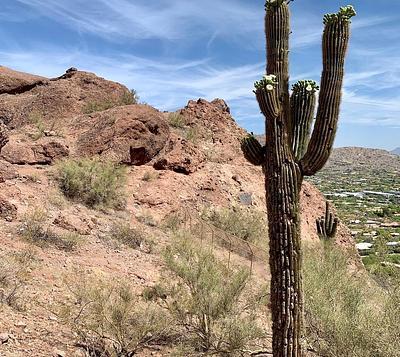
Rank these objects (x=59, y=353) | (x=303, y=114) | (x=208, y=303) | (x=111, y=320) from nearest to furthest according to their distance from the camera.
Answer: (x=59, y=353) < (x=303, y=114) < (x=111, y=320) < (x=208, y=303)

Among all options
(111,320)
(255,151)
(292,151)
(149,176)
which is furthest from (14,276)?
(149,176)

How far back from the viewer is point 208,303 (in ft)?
27.0

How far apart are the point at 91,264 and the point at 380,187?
497ft

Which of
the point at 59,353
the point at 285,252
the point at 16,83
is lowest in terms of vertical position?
the point at 59,353

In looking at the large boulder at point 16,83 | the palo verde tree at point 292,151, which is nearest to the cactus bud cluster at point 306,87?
the palo verde tree at point 292,151

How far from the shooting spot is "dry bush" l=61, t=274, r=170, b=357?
6.79 meters

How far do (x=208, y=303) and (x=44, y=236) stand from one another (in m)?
4.12

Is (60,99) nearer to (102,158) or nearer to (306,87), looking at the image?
(102,158)

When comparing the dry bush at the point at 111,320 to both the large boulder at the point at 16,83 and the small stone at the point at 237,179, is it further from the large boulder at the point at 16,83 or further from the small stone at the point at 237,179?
the large boulder at the point at 16,83

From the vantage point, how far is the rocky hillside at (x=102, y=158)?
8.06 m

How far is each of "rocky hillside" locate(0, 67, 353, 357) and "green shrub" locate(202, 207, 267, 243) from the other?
502 mm

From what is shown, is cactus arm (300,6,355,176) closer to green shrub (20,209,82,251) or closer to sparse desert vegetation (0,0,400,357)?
sparse desert vegetation (0,0,400,357)

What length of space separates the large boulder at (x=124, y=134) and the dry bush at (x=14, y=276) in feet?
25.3

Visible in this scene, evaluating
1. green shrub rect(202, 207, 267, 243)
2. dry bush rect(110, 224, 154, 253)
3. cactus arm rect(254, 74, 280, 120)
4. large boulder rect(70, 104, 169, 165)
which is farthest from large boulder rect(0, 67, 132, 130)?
cactus arm rect(254, 74, 280, 120)
